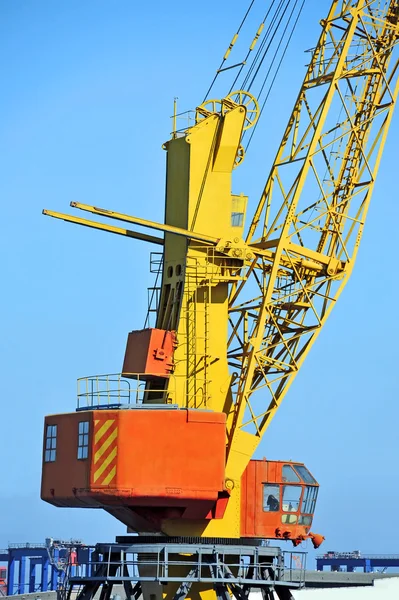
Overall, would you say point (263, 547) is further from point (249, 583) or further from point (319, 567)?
point (319, 567)

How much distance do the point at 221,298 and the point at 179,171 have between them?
4.78 m

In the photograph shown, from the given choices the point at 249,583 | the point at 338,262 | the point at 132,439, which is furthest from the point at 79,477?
the point at 338,262

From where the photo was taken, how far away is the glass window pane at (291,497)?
41.4 metres

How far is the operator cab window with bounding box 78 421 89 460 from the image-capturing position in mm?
37938

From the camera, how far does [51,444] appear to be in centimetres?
4012

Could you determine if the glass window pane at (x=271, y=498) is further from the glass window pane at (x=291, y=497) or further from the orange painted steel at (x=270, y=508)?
the glass window pane at (x=291, y=497)

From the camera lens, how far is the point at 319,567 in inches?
4296

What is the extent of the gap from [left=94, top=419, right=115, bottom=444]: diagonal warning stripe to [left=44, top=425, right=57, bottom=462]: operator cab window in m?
2.75

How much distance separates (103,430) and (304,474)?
8.27 m

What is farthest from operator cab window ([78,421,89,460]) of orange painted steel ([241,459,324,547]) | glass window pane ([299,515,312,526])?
glass window pane ([299,515,312,526])

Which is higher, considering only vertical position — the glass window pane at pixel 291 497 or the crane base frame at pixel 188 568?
the glass window pane at pixel 291 497

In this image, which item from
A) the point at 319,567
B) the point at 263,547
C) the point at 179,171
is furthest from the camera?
the point at 319,567

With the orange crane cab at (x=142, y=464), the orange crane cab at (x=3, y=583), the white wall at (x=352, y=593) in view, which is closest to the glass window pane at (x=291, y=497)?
the orange crane cab at (x=142, y=464)

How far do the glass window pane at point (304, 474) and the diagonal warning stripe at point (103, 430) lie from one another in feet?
25.6
